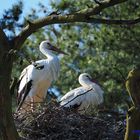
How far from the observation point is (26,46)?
733 inches

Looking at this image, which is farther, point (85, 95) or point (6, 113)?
point (85, 95)

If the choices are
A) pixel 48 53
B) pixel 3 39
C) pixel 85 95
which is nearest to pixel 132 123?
pixel 3 39

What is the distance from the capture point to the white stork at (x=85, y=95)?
40.4ft

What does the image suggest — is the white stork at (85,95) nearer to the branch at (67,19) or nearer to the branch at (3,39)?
the branch at (67,19)

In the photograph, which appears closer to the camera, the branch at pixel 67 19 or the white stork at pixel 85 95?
the branch at pixel 67 19

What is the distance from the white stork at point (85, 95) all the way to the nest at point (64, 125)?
227 centimetres

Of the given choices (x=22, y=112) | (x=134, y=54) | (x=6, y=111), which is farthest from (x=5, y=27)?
(x=134, y=54)

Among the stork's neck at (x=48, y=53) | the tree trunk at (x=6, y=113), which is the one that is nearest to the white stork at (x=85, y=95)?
the stork's neck at (x=48, y=53)

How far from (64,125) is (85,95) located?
3.57m

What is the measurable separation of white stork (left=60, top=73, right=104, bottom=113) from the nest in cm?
227

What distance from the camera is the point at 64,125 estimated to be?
942 cm

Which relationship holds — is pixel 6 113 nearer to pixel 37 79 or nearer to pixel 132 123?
pixel 132 123

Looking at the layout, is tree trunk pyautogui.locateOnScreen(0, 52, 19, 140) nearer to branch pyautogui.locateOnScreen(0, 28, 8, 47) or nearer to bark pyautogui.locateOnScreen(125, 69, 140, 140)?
branch pyautogui.locateOnScreen(0, 28, 8, 47)

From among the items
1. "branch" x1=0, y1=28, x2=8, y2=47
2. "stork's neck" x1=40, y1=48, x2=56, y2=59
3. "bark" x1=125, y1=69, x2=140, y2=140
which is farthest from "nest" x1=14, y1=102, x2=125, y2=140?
"stork's neck" x1=40, y1=48, x2=56, y2=59
